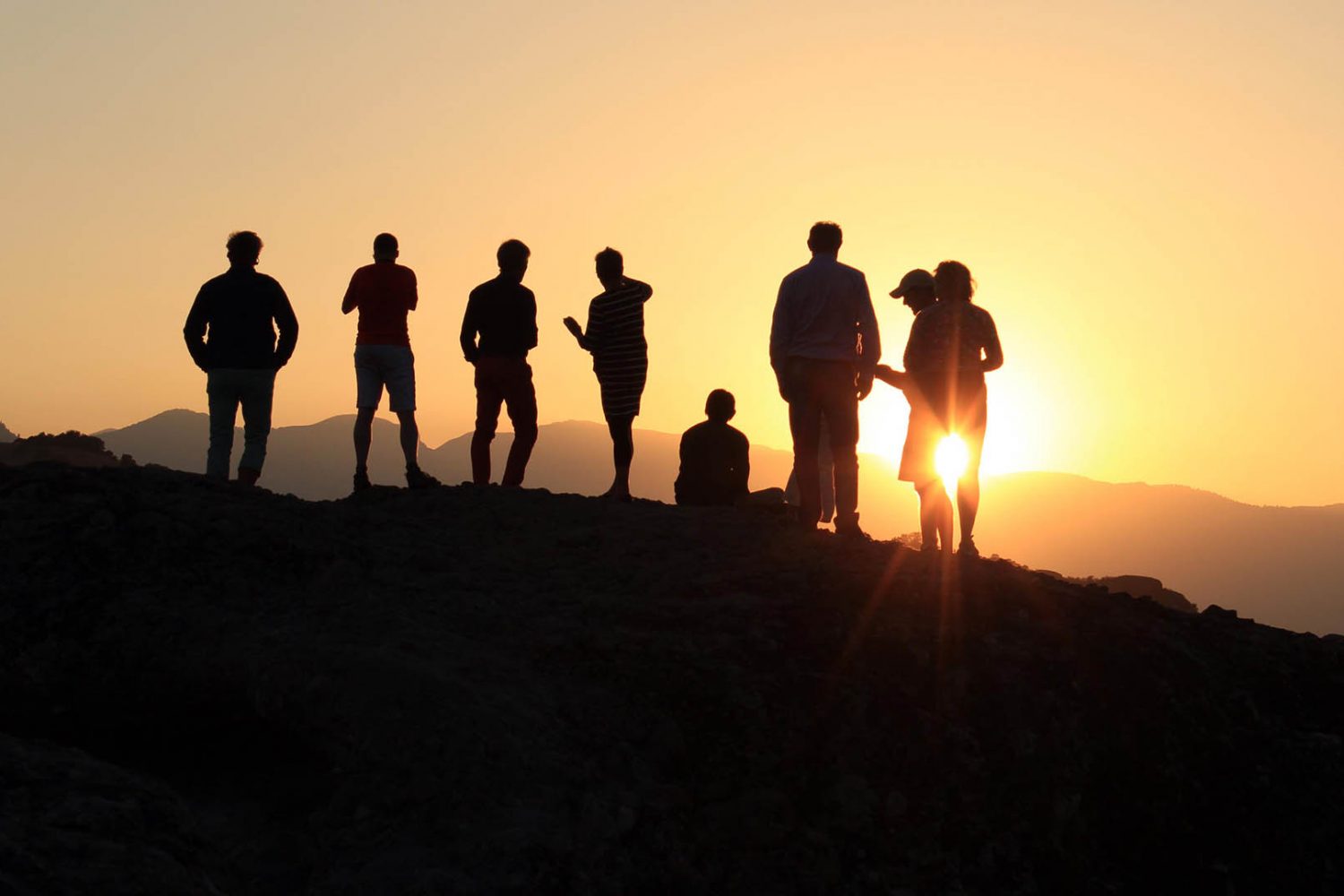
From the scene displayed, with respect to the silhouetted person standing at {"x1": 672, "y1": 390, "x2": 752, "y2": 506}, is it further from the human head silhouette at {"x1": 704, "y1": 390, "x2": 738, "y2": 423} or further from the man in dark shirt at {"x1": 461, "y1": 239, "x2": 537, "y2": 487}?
the man in dark shirt at {"x1": 461, "y1": 239, "x2": 537, "y2": 487}

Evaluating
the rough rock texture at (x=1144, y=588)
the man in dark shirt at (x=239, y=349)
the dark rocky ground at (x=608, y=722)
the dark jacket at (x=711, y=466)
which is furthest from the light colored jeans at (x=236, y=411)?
the rough rock texture at (x=1144, y=588)

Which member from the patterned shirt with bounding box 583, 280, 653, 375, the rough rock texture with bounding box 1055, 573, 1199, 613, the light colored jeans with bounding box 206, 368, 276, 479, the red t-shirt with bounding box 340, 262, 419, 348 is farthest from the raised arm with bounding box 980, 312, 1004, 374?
the rough rock texture with bounding box 1055, 573, 1199, 613

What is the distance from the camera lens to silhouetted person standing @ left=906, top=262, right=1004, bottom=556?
9.34 m

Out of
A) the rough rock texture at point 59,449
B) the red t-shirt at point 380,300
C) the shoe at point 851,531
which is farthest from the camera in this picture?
the rough rock texture at point 59,449

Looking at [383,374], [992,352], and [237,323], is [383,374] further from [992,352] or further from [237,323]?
[992,352]

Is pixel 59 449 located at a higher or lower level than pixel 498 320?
higher

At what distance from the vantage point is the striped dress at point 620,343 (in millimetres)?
10375

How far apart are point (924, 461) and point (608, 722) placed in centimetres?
430

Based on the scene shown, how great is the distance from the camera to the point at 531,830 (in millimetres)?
5309

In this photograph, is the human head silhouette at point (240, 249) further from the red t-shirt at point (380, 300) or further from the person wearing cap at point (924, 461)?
the person wearing cap at point (924, 461)

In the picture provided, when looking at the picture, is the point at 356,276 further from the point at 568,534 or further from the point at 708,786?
the point at 708,786

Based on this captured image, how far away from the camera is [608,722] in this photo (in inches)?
244

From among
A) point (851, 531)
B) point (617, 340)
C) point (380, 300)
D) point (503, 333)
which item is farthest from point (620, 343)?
point (851, 531)

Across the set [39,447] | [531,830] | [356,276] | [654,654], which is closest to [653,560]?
[654,654]
